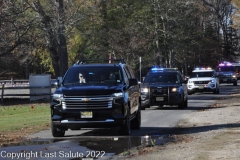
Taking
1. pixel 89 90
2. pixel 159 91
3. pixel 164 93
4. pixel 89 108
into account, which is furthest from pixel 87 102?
pixel 159 91

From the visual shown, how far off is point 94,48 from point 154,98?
80.6ft

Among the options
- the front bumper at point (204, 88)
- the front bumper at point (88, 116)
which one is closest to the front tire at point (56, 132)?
the front bumper at point (88, 116)

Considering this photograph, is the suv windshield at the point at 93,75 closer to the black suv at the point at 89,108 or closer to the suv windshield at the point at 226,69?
the black suv at the point at 89,108

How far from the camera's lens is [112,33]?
49.8 meters

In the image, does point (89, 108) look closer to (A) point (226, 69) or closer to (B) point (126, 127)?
(B) point (126, 127)

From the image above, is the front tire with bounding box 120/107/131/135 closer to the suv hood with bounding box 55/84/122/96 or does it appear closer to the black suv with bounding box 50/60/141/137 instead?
the black suv with bounding box 50/60/141/137

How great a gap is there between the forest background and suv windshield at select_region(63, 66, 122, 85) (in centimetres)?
1603

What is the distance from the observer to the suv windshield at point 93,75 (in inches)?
625

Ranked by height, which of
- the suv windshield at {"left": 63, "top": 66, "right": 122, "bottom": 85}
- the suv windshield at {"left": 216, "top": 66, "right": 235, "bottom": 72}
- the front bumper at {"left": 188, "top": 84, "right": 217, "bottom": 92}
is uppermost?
the suv windshield at {"left": 63, "top": 66, "right": 122, "bottom": 85}

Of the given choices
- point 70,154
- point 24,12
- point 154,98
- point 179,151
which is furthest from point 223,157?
point 24,12

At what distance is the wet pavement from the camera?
11805 millimetres

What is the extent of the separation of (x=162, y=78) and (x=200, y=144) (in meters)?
13.4

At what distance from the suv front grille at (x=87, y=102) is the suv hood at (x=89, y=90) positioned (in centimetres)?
10

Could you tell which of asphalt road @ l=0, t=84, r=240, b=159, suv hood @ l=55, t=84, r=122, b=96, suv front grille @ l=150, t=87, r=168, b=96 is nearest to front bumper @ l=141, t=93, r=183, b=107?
suv front grille @ l=150, t=87, r=168, b=96
